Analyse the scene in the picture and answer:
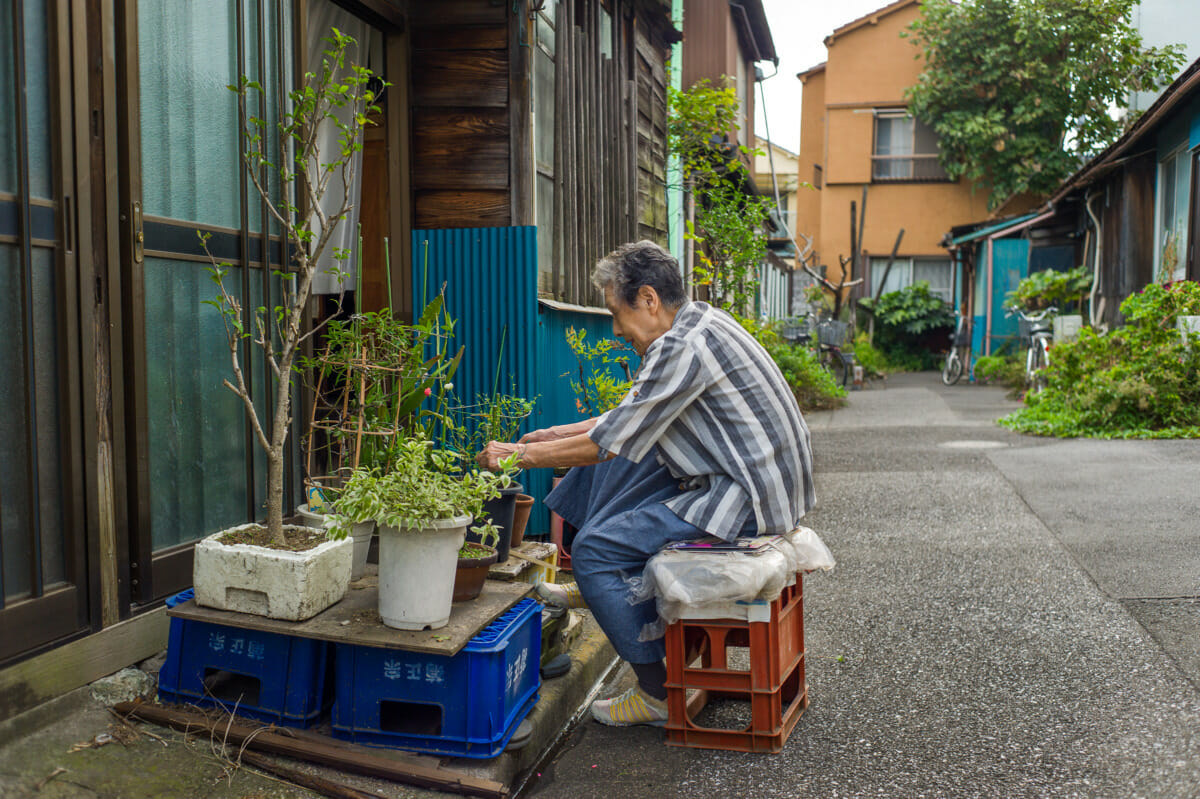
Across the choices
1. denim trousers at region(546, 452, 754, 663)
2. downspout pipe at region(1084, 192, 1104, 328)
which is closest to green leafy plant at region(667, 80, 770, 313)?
denim trousers at region(546, 452, 754, 663)

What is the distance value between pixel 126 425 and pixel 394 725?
123 cm

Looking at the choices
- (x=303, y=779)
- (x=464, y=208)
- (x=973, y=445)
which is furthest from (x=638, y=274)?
(x=973, y=445)

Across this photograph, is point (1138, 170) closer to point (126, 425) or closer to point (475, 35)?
point (475, 35)

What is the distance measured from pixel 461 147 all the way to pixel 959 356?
17802mm

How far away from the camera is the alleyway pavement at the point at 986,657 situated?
2.93m

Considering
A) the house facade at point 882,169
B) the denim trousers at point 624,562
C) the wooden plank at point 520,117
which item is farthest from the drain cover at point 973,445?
the house facade at point 882,169

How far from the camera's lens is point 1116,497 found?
664 centimetres

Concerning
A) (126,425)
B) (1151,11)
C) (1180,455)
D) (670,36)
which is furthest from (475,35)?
(1151,11)

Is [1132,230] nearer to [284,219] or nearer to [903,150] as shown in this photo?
[903,150]

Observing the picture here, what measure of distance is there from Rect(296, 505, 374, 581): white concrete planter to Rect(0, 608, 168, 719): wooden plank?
541 mm

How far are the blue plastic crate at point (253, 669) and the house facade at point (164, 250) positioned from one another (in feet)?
0.68

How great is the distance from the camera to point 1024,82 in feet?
73.0

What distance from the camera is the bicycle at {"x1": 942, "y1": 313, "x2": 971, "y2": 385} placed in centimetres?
1920

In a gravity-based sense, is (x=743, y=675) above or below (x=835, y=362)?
below
